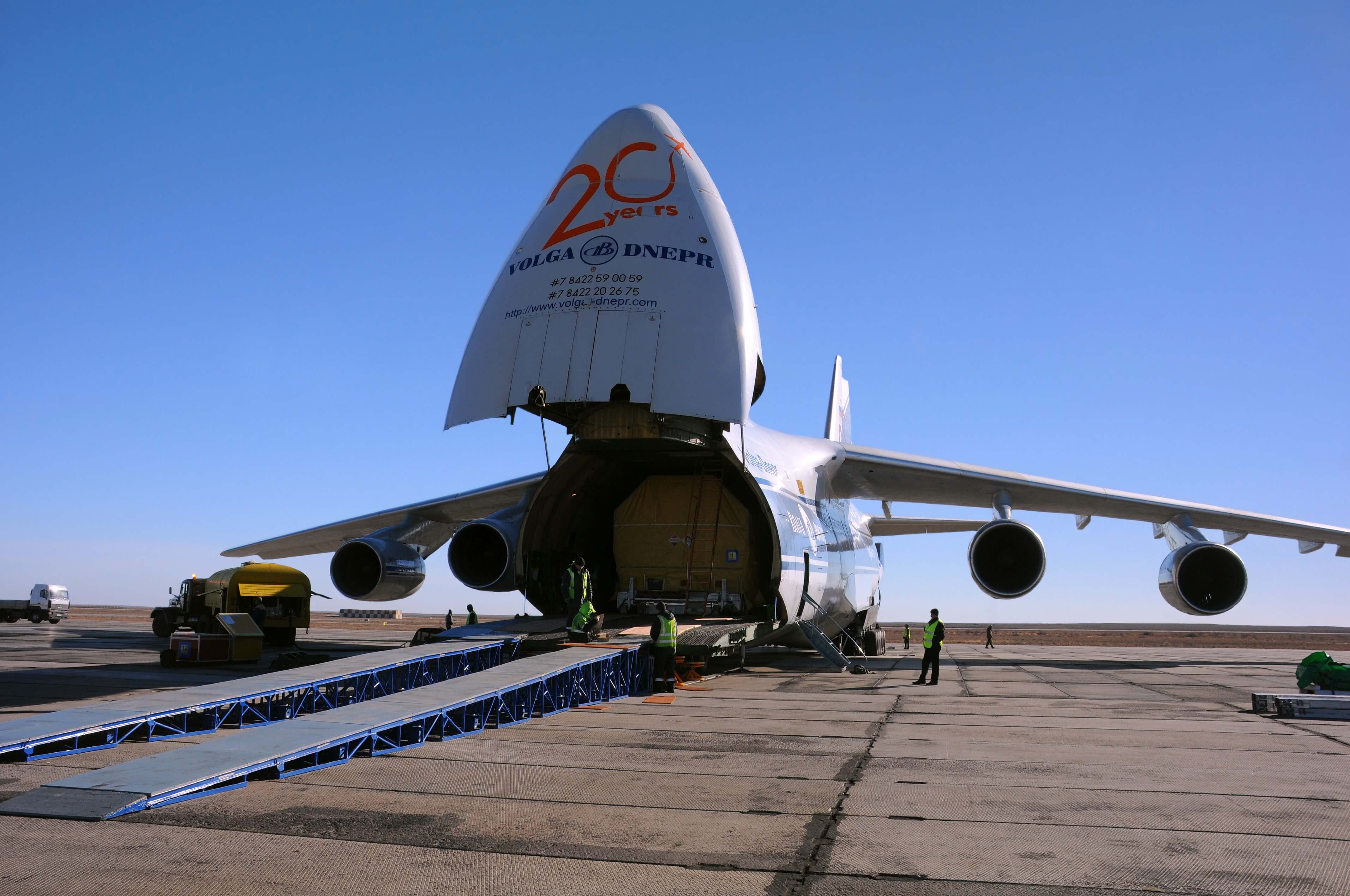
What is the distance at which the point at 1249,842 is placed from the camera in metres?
4.34

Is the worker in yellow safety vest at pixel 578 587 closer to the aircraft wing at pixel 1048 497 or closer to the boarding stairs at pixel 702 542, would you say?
the boarding stairs at pixel 702 542

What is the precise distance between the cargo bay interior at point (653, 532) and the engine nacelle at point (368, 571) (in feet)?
8.81

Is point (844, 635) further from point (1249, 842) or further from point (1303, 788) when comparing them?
point (1249, 842)

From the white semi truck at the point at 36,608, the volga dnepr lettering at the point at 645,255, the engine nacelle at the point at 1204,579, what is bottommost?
the white semi truck at the point at 36,608

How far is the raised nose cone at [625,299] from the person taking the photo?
10.3 meters

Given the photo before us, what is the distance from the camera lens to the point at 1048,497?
1561cm

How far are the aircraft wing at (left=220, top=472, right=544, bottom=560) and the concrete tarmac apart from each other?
7.35 metres

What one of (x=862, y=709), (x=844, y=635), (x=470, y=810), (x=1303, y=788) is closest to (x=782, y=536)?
(x=862, y=709)

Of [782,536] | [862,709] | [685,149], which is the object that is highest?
[685,149]

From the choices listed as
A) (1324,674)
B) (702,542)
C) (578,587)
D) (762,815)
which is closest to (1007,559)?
(1324,674)

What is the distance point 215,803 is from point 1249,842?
4.92 meters

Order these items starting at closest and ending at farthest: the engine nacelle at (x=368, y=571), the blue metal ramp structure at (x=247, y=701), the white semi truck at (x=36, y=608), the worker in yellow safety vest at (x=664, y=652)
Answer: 1. the blue metal ramp structure at (x=247, y=701)
2. the worker in yellow safety vest at (x=664, y=652)
3. the engine nacelle at (x=368, y=571)
4. the white semi truck at (x=36, y=608)

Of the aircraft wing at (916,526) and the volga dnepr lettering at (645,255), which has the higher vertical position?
the volga dnepr lettering at (645,255)

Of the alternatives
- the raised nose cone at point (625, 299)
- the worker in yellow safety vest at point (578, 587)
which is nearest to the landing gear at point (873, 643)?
the worker in yellow safety vest at point (578, 587)
